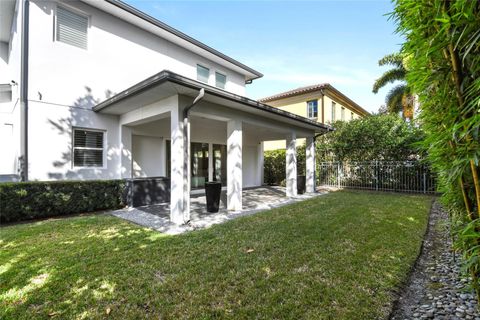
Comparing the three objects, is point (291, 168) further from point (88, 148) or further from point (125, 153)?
point (88, 148)

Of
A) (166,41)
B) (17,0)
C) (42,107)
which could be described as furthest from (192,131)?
(17,0)

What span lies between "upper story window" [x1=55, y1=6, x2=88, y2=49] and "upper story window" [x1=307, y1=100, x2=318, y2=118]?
17.1 m

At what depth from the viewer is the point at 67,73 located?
827 cm

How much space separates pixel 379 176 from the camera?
13.8m

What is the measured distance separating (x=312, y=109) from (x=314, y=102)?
63 cm

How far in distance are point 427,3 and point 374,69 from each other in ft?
73.4

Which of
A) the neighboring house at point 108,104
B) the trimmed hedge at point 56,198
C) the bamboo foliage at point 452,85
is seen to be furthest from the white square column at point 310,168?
the bamboo foliage at point 452,85

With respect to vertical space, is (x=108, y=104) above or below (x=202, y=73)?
below

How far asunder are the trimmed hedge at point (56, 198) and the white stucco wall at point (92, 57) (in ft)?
9.82

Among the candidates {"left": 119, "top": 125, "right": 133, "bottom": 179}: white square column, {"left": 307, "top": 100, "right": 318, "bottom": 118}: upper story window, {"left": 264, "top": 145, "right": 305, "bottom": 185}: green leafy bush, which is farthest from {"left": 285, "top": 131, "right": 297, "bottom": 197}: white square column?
{"left": 307, "top": 100, "right": 318, "bottom": 118}: upper story window

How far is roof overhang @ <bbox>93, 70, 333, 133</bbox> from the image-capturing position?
5574 mm

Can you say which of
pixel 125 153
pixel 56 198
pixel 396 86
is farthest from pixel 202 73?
pixel 396 86

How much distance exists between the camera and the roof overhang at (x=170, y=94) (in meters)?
5.57

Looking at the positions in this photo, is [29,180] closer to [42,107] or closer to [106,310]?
[42,107]
